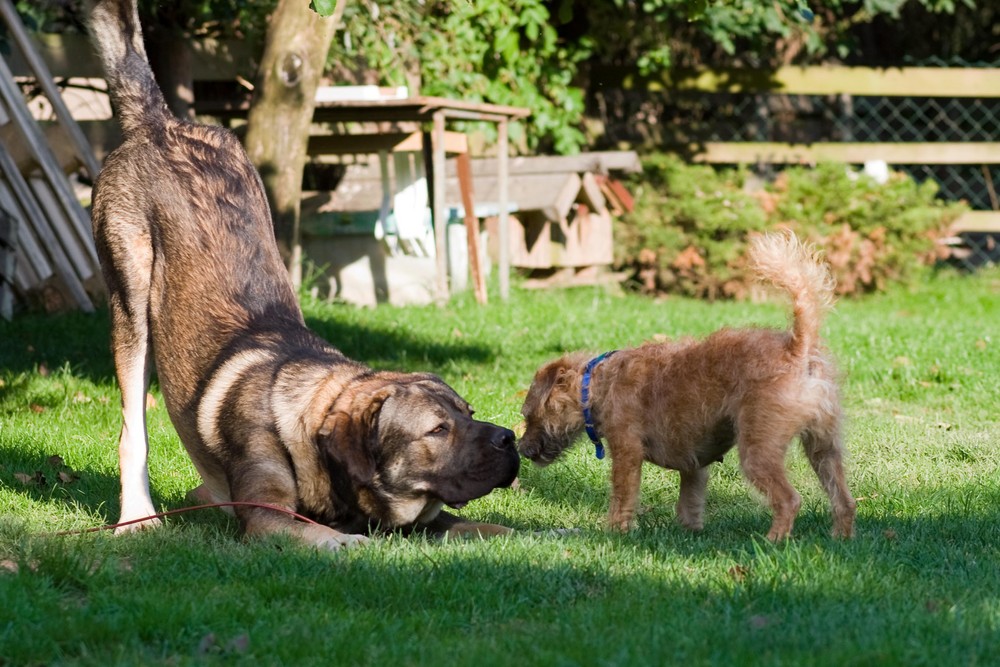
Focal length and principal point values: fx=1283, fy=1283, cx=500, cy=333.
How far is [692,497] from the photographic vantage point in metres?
5.33

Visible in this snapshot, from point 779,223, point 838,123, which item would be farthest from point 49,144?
point 838,123

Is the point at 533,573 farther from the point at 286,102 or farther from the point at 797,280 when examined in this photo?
the point at 286,102

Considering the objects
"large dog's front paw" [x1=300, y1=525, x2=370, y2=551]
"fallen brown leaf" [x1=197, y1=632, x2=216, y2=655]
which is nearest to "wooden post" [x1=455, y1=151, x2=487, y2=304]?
"large dog's front paw" [x1=300, y1=525, x2=370, y2=551]

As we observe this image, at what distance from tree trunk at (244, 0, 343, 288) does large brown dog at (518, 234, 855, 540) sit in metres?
4.36

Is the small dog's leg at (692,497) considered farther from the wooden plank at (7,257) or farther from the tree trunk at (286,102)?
the wooden plank at (7,257)

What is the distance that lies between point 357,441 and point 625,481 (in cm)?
113

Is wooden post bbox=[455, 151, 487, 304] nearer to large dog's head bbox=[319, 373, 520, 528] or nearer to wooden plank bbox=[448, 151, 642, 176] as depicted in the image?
wooden plank bbox=[448, 151, 642, 176]

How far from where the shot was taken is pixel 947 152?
15.6 metres

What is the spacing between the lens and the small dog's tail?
4652 mm

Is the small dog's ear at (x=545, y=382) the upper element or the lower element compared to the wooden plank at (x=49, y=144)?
lower

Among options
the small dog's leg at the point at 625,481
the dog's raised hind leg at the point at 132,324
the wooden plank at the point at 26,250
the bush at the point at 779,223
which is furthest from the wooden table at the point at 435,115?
the small dog's leg at the point at 625,481

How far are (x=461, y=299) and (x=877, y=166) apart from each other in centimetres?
595

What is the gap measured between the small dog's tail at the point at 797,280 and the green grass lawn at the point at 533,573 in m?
0.74

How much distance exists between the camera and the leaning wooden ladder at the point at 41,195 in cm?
1010
